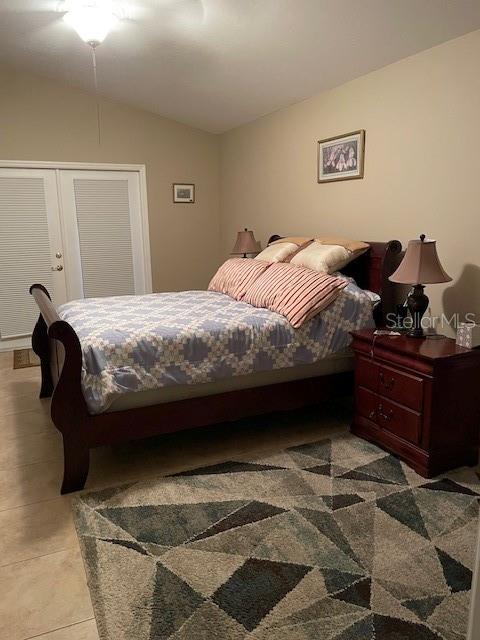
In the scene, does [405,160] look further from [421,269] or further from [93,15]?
[93,15]

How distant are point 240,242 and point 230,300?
126cm

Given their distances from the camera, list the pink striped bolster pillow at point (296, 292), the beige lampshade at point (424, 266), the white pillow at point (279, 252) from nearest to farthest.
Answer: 1. the beige lampshade at point (424, 266)
2. the pink striped bolster pillow at point (296, 292)
3. the white pillow at point (279, 252)

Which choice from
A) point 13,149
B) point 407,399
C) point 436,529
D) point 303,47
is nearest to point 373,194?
point 303,47

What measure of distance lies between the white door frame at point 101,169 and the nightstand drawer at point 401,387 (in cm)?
344

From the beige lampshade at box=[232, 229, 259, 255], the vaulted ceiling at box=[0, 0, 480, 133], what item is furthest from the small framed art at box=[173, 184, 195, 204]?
the beige lampshade at box=[232, 229, 259, 255]

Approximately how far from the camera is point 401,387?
250 centimetres

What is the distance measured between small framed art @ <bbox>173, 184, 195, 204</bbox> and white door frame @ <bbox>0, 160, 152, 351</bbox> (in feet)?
1.18

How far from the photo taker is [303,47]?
10.2 ft

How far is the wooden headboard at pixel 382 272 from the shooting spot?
9.99 feet

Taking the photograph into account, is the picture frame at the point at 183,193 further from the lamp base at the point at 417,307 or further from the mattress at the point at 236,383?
the lamp base at the point at 417,307

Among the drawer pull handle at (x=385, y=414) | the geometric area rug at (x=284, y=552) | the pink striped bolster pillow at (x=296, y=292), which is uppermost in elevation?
the pink striped bolster pillow at (x=296, y=292)

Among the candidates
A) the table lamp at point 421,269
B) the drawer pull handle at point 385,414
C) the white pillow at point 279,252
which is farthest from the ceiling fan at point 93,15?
the drawer pull handle at point 385,414

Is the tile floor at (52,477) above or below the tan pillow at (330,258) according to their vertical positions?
below

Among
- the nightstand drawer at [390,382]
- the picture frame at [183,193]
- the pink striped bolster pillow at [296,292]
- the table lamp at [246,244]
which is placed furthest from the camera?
the picture frame at [183,193]
